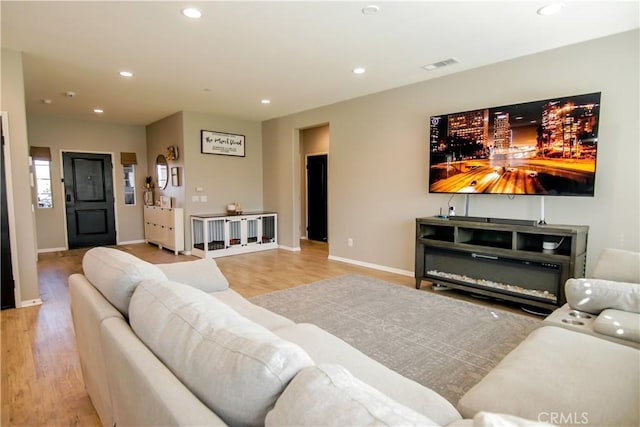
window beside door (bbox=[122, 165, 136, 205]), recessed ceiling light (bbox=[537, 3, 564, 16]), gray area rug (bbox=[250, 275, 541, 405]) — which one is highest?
recessed ceiling light (bbox=[537, 3, 564, 16])

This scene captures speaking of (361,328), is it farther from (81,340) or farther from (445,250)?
(81,340)

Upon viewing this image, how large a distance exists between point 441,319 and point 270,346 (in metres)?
2.65

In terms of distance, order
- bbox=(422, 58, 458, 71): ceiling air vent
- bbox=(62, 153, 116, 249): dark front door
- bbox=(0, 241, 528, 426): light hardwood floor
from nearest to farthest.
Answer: bbox=(0, 241, 528, 426): light hardwood floor
bbox=(422, 58, 458, 71): ceiling air vent
bbox=(62, 153, 116, 249): dark front door

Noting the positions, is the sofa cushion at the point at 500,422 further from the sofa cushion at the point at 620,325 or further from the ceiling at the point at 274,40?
the ceiling at the point at 274,40

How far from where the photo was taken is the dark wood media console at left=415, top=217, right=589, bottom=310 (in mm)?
3074

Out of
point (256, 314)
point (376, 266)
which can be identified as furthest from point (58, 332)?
point (376, 266)

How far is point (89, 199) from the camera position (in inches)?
278

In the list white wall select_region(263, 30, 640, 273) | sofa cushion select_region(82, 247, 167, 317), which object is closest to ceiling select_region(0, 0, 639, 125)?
white wall select_region(263, 30, 640, 273)

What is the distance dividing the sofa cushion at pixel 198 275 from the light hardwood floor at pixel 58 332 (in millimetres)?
851

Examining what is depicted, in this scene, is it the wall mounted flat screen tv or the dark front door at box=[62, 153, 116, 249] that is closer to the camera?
the wall mounted flat screen tv

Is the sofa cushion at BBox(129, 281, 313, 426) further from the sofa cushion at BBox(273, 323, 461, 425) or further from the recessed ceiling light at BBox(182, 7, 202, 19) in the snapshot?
the recessed ceiling light at BBox(182, 7, 202, 19)

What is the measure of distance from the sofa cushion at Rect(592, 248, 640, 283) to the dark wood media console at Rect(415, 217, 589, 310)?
0.51m

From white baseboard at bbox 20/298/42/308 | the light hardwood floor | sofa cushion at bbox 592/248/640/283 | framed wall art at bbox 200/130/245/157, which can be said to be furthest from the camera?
framed wall art at bbox 200/130/245/157

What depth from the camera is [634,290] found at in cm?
202
